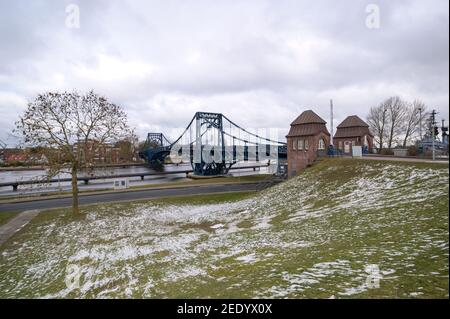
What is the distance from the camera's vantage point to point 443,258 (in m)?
6.32

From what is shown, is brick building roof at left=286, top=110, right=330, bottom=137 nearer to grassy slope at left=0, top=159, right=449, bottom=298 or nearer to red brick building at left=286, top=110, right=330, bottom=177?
red brick building at left=286, top=110, right=330, bottom=177

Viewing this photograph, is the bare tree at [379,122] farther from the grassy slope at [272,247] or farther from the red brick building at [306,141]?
the grassy slope at [272,247]

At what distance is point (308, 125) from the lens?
31438 mm

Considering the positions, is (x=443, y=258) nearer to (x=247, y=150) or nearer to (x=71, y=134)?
(x=71, y=134)

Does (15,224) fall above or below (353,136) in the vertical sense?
below

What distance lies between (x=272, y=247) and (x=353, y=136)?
26.8m

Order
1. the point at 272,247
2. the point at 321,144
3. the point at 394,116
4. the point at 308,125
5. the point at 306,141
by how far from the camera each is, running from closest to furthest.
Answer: the point at 272,247 < the point at 321,144 < the point at 306,141 < the point at 308,125 < the point at 394,116

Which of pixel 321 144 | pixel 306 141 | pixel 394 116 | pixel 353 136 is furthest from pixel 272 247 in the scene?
pixel 394 116

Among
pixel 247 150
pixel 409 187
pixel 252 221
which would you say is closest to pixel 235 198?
pixel 252 221

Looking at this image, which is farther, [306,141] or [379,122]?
[379,122]

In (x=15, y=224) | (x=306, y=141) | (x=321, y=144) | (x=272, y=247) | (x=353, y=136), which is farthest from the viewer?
(x=353, y=136)

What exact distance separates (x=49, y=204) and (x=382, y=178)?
29654 mm

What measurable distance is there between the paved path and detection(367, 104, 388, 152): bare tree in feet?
144

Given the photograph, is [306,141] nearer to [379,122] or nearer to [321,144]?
[321,144]
